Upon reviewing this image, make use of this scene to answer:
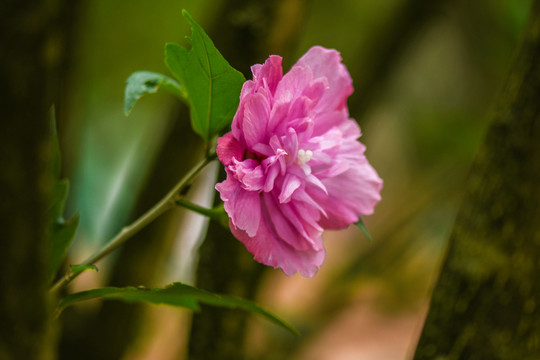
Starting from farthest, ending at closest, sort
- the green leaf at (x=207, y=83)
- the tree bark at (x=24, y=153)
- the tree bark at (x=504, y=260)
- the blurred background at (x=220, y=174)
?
the blurred background at (x=220, y=174), the tree bark at (x=504, y=260), the green leaf at (x=207, y=83), the tree bark at (x=24, y=153)

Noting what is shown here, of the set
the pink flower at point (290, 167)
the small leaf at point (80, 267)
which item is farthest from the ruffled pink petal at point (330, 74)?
the small leaf at point (80, 267)

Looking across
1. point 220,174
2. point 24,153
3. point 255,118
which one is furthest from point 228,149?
point 220,174

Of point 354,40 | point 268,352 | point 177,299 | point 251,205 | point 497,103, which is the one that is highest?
point 354,40

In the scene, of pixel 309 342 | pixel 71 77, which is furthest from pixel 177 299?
pixel 309 342

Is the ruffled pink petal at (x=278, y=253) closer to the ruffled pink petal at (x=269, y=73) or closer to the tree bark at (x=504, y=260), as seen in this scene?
the ruffled pink petal at (x=269, y=73)

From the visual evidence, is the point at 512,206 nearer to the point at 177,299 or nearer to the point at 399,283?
the point at 177,299

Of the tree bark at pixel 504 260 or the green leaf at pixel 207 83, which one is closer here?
the green leaf at pixel 207 83

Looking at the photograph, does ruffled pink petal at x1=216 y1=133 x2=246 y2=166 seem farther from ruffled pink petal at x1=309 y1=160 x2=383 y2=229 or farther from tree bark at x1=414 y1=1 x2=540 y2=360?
tree bark at x1=414 y1=1 x2=540 y2=360

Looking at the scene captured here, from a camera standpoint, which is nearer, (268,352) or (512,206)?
(512,206)
